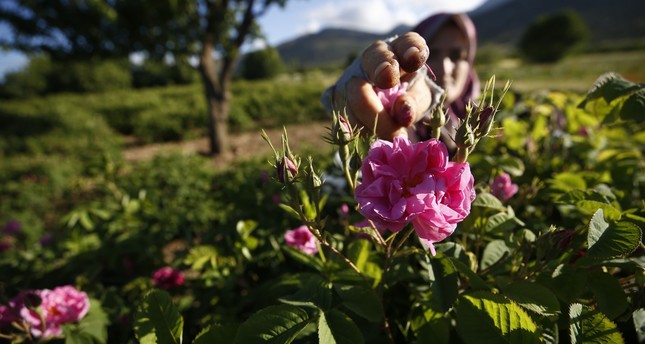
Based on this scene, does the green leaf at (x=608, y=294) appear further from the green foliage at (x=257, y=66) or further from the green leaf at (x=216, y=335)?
the green foliage at (x=257, y=66)

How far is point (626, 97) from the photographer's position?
858mm

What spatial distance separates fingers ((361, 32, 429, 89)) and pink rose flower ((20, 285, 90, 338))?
3.84 feet

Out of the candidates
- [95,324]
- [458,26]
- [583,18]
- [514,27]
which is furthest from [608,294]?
[514,27]

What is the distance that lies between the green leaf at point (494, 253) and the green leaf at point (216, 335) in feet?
2.14

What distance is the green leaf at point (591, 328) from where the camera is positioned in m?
0.58

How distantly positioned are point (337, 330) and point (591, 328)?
0.46 metres

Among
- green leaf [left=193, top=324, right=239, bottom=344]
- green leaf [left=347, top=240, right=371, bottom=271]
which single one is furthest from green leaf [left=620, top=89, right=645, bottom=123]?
green leaf [left=193, top=324, right=239, bottom=344]

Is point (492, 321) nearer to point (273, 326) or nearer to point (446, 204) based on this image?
point (446, 204)

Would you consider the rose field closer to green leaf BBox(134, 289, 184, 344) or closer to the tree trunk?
green leaf BBox(134, 289, 184, 344)

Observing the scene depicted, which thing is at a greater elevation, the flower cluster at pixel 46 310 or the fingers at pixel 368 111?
the fingers at pixel 368 111

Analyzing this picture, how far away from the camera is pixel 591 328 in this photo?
1.98 ft

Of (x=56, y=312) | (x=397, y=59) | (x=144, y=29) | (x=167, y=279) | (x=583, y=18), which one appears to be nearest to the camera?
(x=397, y=59)

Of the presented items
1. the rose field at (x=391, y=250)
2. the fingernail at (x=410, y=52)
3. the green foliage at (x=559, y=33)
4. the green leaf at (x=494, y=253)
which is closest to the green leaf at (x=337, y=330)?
the rose field at (x=391, y=250)

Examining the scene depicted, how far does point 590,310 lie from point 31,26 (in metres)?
8.61
